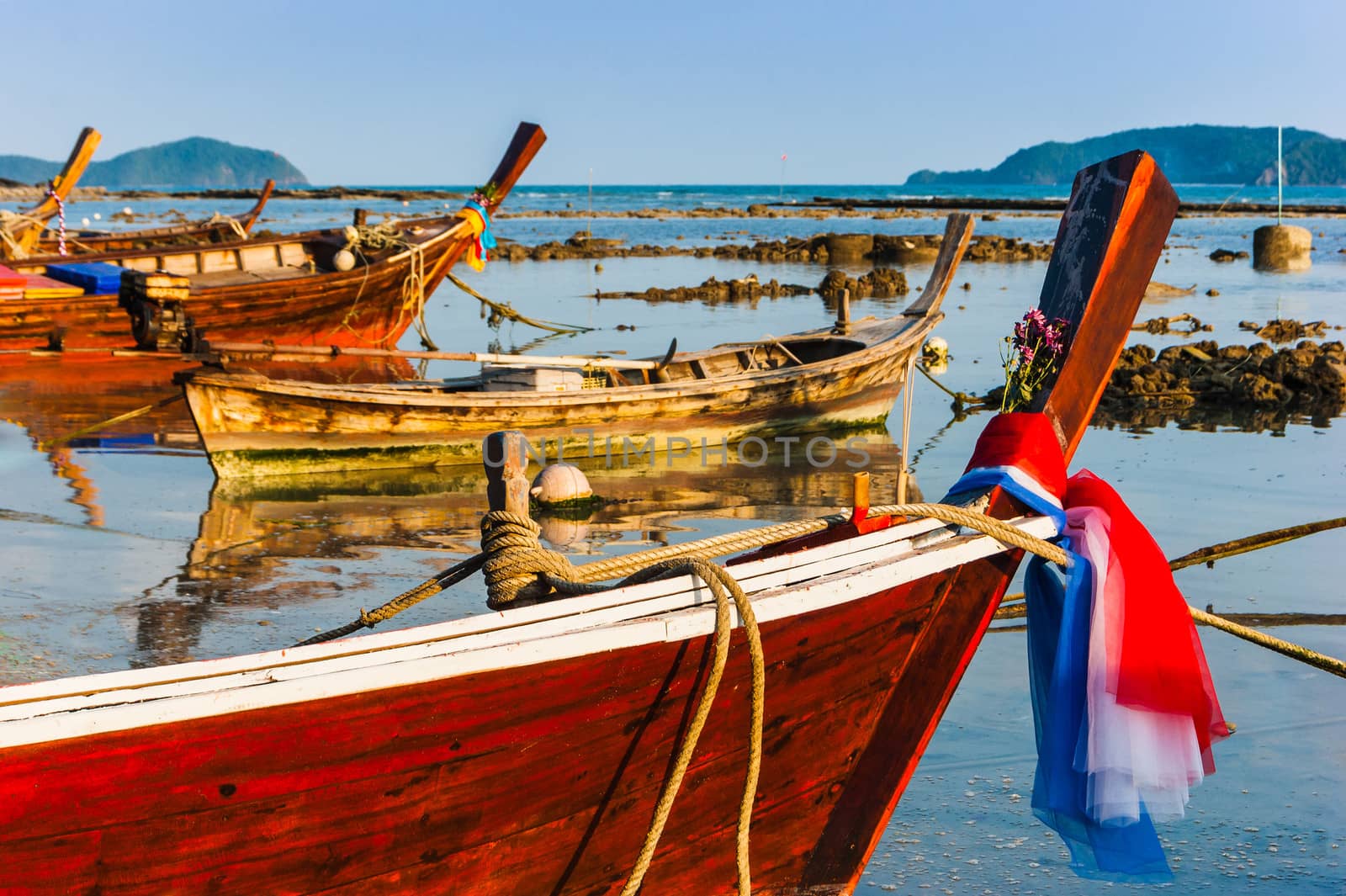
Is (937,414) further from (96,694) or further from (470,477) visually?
(96,694)

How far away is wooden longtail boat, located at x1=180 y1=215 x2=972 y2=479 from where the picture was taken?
32.2ft

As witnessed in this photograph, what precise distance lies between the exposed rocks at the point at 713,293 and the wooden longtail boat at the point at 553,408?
13.6 meters

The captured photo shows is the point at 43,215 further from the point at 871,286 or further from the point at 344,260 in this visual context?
the point at 871,286

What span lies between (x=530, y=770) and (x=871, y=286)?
25097 mm

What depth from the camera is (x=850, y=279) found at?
28844 millimetres

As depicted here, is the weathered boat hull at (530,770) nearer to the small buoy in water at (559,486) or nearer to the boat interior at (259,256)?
the small buoy in water at (559,486)

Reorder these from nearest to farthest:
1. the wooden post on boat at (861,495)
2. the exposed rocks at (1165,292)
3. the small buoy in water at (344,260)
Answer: the wooden post on boat at (861,495) → the small buoy in water at (344,260) → the exposed rocks at (1165,292)

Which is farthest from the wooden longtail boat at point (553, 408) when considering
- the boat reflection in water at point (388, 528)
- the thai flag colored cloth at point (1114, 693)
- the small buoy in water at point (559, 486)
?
the thai flag colored cloth at point (1114, 693)

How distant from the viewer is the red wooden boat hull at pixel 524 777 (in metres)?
2.35

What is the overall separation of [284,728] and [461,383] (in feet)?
28.7

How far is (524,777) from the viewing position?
9.27 ft

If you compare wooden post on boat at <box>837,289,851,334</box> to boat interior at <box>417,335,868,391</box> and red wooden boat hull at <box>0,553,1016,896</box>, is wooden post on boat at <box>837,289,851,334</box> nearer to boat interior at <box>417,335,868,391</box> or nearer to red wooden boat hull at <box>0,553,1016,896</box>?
boat interior at <box>417,335,868,391</box>

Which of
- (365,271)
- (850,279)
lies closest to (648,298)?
(850,279)

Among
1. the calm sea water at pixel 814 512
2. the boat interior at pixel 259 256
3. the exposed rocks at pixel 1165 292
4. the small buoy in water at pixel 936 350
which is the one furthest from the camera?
the exposed rocks at pixel 1165 292
